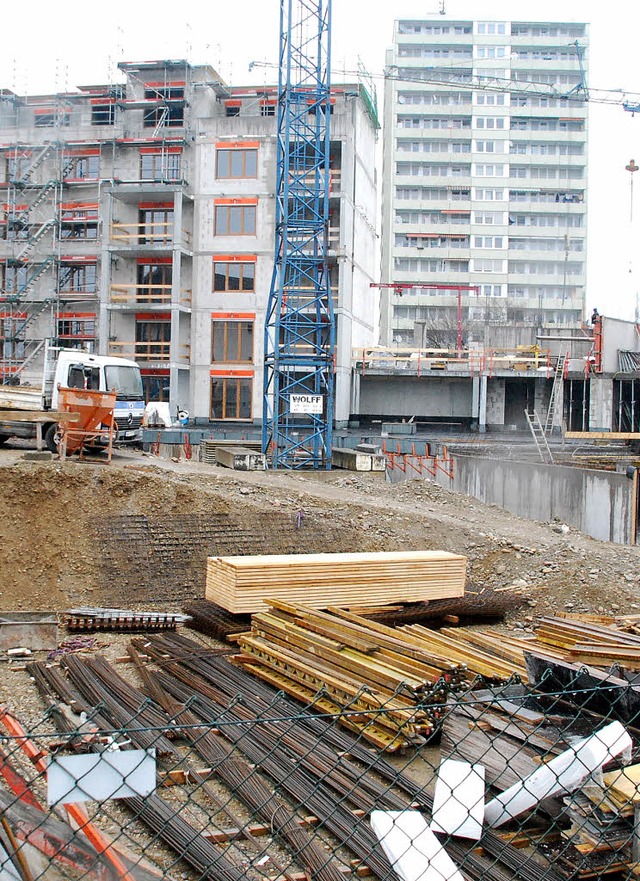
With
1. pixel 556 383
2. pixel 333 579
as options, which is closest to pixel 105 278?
pixel 556 383

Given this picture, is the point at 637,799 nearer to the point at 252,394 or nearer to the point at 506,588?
the point at 506,588

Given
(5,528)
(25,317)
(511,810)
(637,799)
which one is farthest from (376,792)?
(25,317)

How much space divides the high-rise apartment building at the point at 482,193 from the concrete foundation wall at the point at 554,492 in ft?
171

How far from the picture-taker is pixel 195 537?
1585 centimetres

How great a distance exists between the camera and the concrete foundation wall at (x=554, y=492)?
823 inches

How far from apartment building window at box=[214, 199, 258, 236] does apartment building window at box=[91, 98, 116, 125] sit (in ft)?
26.2

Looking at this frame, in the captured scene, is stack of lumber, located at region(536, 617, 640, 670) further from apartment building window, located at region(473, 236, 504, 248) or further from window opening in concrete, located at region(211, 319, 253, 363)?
apartment building window, located at region(473, 236, 504, 248)

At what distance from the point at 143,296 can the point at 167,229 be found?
3.59 m

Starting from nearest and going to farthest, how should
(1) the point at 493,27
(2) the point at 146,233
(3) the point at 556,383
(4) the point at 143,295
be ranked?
(3) the point at 556,383 → (4) the point at 143,295 → (2) the point at 146,233 → (1) the point at 493,27

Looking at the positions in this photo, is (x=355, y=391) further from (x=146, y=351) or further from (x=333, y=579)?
(x=333, y=579)

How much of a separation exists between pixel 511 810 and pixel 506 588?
9139mm

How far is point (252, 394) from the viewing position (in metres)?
37.5

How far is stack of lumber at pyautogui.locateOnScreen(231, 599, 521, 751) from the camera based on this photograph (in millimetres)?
7883

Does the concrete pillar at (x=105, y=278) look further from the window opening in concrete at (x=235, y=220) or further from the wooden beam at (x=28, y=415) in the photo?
the wooden beam at (x=28, y=415)
